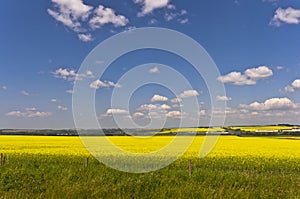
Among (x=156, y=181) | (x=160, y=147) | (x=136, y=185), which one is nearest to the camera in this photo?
(x=136, y=185)

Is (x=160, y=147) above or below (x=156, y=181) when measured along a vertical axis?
above

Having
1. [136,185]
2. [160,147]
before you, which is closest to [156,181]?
[136,185]

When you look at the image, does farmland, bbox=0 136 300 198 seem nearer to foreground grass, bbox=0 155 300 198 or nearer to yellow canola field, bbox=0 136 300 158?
foreground grass, bbox=0 155 300 198

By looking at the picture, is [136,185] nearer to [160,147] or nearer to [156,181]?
[156,181]

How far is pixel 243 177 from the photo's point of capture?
496 inches

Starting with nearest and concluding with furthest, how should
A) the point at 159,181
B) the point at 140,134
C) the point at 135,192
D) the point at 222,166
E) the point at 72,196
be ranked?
1. the point at 72,196
2. the point at 135,192
3. the point at 159,181
4. the point at 222,166
5. the point at 140,134

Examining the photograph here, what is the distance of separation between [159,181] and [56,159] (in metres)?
12.6

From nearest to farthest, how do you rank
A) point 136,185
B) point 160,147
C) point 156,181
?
1. point 136,185
2. point 156,181
3. point 160,147

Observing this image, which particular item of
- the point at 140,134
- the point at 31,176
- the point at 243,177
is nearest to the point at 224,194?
the point at 243,177

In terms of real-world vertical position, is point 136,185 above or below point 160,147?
Result: below

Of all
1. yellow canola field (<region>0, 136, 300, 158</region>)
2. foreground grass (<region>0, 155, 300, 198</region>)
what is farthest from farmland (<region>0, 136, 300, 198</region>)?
yellow canola field (<region>0, 136, 300, 158</region>)

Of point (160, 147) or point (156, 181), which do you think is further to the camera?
point (160, 147)

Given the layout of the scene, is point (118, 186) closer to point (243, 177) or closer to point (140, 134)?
point (243, 177)

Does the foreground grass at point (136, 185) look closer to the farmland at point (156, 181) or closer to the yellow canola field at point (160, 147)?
the farmland at point (156, 181)
